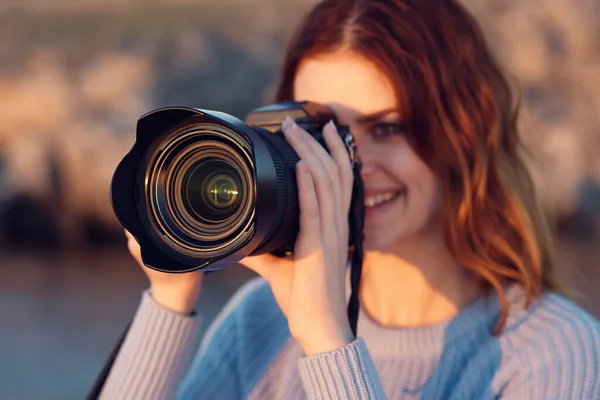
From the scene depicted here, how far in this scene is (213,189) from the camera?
2.71 feet

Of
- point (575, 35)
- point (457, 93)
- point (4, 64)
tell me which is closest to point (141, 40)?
point (4, 64)

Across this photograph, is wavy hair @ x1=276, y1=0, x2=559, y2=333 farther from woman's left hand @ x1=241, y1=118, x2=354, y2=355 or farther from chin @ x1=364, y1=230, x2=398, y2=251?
woman's left hand @ x1=241, y1=118, x2=354, y2=355

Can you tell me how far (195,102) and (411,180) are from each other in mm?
3490

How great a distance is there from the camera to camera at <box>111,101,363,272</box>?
2.52 ft

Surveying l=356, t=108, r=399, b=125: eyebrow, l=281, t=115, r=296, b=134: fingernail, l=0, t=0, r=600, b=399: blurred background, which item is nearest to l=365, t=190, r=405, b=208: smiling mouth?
l=356, t=108, r=399, b=125: eyebrow

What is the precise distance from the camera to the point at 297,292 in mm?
849

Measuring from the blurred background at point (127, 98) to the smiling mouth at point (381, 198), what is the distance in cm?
258

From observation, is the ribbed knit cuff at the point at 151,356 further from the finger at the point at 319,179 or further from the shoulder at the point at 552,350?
the shoulder at the point at 552,350

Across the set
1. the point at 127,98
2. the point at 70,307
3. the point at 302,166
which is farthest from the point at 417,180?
the point at 127,98

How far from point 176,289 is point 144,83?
346cm

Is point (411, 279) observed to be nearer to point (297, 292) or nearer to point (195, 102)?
point (297, 292)

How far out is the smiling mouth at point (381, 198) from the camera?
1.04m

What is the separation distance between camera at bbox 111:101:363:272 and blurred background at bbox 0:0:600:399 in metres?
2.76

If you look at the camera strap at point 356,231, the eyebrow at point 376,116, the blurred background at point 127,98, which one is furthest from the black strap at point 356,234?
the blurred background at point 127,98
